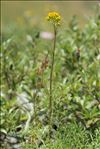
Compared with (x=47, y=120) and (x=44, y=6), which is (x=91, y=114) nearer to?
(x=47, y=120)

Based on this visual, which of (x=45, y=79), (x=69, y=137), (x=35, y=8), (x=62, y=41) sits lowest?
(x=69, y=137)

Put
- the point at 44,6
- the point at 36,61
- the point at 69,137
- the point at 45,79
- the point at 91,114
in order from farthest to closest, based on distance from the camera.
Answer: the point at 44,6, the point at 36,61, the point at 45,79, the point at 91,114, the point at 69,137

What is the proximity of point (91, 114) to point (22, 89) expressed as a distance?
3.33ft

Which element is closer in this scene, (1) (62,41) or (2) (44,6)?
(1) (62,41)

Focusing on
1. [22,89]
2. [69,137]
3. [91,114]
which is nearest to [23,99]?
[22,89]

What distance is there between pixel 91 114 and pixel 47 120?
39 centimetres

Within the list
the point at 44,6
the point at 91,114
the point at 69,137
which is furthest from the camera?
the point at 44,6

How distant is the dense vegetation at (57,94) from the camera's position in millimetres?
4547

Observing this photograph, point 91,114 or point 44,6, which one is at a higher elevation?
point 44,6

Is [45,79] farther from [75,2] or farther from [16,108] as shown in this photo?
[75,2]

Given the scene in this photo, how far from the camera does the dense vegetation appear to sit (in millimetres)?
4547

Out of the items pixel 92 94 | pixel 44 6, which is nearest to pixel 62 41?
pixel 92 94

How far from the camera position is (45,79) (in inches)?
217

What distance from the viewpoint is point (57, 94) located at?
15.9 feet
